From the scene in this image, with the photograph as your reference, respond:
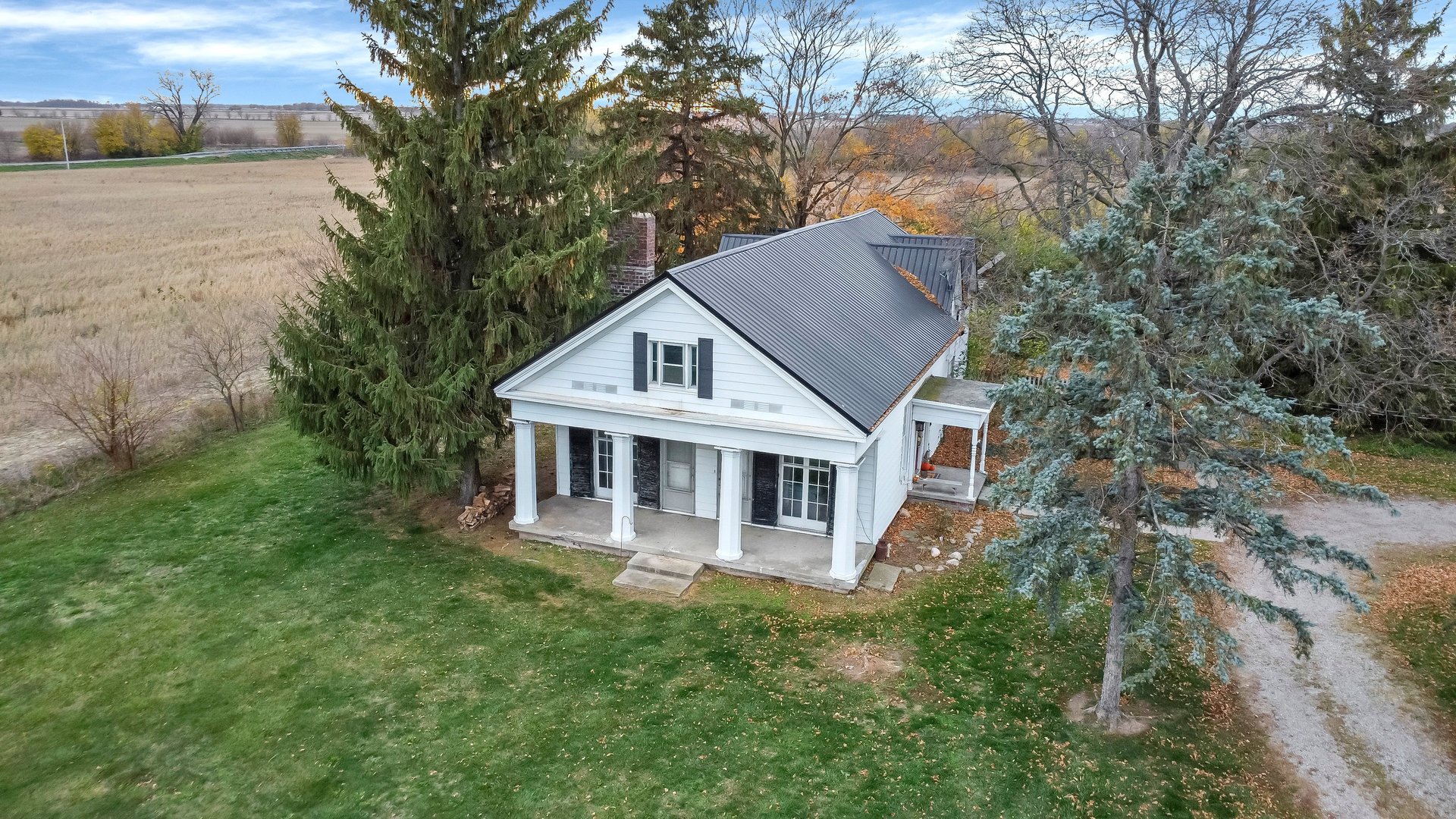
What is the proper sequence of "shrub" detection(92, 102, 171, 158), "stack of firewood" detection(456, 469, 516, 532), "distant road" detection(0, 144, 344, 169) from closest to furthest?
"stack of firewood" detection(456, 469, 516, 532), "distant road" detection(0, 144, 344, 169), "shrub" detection(92, 102, 171, 158)

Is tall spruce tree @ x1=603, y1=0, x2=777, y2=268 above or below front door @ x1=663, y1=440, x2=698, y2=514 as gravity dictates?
above

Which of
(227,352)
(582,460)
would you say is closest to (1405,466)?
(582,460)

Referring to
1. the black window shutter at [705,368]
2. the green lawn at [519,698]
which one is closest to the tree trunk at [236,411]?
the green lawn at [519,698]

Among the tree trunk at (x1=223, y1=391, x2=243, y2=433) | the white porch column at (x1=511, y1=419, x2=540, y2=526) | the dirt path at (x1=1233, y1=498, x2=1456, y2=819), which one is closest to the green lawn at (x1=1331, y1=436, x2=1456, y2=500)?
the dirt path at (x1=1233, y1=498, x2=1456, y2=819)

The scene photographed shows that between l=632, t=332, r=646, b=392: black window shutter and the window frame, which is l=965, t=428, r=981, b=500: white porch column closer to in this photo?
the window frame

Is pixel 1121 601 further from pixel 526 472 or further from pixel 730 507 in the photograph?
pixel 526 472

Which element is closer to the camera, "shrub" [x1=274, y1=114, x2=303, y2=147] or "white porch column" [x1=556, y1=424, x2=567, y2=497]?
"white porch column" [x1=556, y1=424, x2=567, y2=497]
